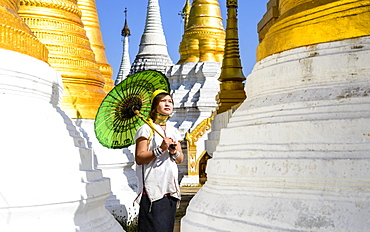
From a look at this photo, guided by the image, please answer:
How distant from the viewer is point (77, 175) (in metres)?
3.44

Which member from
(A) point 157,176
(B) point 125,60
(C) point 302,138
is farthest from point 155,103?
(B) point 125,60

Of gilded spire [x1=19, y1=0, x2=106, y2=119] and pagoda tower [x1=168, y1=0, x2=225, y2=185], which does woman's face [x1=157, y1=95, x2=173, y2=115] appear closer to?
gilded spire [x1=19, y1=0, x2=106, y2=119]

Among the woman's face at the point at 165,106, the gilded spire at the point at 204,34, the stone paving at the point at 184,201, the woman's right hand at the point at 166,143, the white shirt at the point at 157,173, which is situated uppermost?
the gilded spire at the point at 204,34

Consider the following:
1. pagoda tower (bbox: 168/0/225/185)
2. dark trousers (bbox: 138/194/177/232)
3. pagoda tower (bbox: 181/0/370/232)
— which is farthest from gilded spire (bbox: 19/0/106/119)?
pagoda tower (bbox: 168/0/225/185)

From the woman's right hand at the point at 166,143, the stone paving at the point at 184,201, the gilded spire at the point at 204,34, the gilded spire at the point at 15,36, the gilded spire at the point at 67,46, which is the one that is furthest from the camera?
the gilded spire at the point at 204,34

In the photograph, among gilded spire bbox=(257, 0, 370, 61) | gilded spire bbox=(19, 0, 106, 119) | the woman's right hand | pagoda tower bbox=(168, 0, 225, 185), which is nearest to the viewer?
gilded spire bbox=(257, 0, 370, 61)

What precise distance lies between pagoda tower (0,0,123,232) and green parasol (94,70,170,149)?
298 millimetres

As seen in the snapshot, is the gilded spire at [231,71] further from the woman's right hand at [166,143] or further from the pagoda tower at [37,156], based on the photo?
the woman's right hand at [166,143]

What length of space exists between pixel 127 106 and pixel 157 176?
35.2 inches

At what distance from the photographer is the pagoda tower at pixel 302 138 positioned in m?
2.51

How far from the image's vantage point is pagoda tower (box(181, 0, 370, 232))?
251 cm

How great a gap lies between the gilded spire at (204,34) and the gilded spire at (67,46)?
33.2 feet

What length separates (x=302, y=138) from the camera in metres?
2.72

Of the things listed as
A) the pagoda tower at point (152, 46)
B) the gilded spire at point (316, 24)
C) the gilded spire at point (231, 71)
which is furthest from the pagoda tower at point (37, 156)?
the pagoda tower at point (152, 46)
